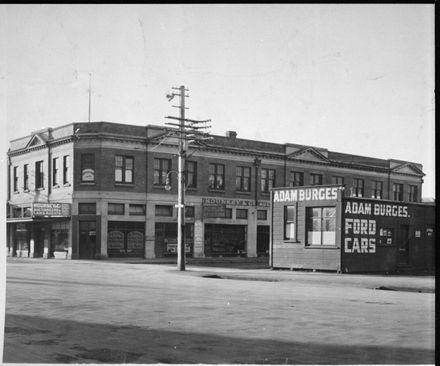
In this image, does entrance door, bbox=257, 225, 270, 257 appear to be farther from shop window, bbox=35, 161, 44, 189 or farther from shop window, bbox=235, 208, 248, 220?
shop window, bbox=35, 161, 44, 189

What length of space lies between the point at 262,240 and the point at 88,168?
15.4 meters

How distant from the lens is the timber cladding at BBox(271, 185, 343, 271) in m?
25.2

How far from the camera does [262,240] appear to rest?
4694 cm

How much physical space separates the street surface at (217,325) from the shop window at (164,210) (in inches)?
946

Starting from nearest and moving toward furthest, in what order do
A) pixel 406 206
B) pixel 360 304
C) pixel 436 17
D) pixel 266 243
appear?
pixel 436 17 → pixel 360 304 → pixel 406 206 → pixel 266 243

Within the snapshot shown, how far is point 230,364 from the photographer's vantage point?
725 cm

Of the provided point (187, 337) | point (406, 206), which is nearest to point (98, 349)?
point (187, 337)

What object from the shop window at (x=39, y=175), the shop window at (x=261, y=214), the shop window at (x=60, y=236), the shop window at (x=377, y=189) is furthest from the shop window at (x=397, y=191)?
the shop window at (x=39, y=175)

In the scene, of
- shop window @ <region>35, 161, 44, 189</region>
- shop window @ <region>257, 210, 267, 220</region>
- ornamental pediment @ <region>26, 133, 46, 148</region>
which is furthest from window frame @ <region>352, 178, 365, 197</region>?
ornamental pediment @ <region>26, 133, 46, 148</region>

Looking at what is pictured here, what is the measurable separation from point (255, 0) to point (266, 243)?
39878 mm

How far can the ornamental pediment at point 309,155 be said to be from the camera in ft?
160

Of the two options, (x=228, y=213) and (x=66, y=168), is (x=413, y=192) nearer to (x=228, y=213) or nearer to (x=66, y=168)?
(x=228, y=213)

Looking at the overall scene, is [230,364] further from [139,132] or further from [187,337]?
[139,132]

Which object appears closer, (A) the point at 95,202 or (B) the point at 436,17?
A: (B) the point at 436,17
